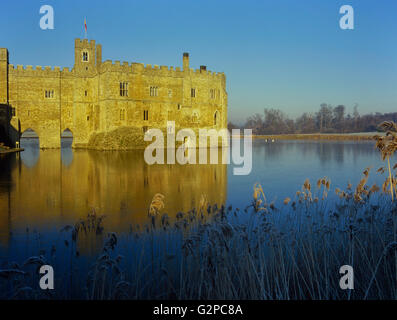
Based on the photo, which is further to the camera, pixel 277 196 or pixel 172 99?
pixel 172 99

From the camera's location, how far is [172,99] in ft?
122

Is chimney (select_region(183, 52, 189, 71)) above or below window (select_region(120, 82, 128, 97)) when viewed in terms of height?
above

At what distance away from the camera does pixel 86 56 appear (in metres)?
37.1

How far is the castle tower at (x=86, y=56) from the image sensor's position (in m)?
36.6

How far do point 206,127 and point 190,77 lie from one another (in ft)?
18.4

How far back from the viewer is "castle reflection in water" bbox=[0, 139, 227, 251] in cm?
809

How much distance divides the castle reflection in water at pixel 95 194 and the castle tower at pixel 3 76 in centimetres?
1828

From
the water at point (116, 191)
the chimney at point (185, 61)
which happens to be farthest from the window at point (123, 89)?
Result: the water at point (116, 191)

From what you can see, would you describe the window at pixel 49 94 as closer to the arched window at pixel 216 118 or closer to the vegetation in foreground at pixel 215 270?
the arched window at pixel 216 118

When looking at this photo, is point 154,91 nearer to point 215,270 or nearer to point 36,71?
point 36,71

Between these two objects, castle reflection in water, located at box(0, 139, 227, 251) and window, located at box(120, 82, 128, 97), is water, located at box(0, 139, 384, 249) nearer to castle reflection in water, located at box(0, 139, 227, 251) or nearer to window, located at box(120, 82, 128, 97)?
castle reflection in water, located at box(0, 139, 227, 251)

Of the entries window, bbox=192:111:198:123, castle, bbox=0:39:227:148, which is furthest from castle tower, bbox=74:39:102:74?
window, bbox=192:111:198:123
